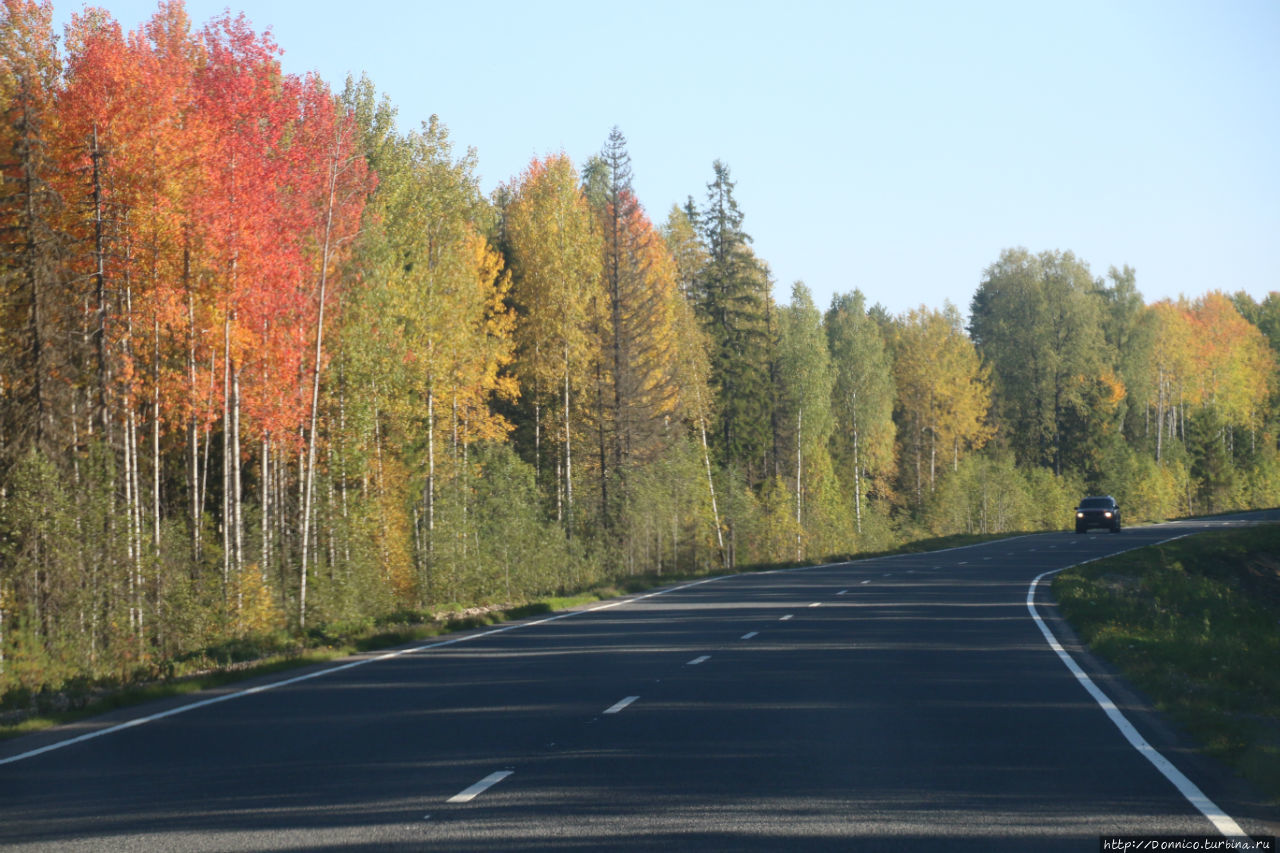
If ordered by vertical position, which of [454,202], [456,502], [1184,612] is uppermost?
[454,202]

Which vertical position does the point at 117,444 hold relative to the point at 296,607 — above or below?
above

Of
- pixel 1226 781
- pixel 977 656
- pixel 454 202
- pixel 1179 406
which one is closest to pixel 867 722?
pixel 1226 781

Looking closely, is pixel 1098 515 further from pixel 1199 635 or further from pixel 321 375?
pixel 1199 635

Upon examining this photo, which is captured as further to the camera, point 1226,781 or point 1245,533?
point 1245,533

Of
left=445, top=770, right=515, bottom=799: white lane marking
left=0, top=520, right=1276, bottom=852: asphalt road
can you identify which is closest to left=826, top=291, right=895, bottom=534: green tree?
left=0, top=520, right=1276, bottom=852: asphalt road

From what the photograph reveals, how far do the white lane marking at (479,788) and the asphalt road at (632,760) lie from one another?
39mm

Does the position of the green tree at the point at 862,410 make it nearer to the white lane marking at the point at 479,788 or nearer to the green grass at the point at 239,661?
the green grass at the point at 239,661

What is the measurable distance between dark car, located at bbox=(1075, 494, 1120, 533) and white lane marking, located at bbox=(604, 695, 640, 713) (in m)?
60.6

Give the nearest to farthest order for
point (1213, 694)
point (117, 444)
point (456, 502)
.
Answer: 1. point (1213, 694)
2. point (117, 444)
3. point (456, 502)

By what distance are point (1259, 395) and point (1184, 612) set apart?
117 meters

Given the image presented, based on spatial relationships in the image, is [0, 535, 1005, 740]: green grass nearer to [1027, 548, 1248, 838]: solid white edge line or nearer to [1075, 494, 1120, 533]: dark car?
[1027, 548, 1248, 838]: solid white edge line

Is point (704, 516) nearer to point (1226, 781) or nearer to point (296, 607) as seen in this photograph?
point (296, 607)

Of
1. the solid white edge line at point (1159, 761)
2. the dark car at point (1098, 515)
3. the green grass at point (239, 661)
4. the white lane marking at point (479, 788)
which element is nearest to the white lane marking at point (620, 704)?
the white lane marking at point (479, 788)

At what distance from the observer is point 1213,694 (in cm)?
1452
